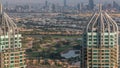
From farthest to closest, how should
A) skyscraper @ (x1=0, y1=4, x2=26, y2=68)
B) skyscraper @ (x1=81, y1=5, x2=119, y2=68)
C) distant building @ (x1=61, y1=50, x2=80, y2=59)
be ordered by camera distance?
1. distant building @ (x1=61, y1=50, x2=80, y2=59)
2. skyscraper @ (x1=81, y1=5, x2=119, y2=68)
3. skyscraper @ (x1=0, y1=4, x2=26, y2=68)

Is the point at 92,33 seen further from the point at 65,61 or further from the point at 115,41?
the point at 65,61

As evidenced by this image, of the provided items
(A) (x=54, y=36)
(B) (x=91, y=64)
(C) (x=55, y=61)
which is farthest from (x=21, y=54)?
(A) (x=54, y=36)

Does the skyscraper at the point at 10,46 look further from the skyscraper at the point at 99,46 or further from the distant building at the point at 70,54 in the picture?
the distant building at the point at 70,54

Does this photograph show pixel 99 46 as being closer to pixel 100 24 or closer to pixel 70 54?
pixel 100 24

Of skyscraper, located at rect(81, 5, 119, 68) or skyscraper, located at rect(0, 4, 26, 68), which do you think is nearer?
skyscraper, located at rect(0, 4, 26, 68)

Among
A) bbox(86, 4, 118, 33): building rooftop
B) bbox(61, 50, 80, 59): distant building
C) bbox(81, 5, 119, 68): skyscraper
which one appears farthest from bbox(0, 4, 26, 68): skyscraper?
bbox(61, 50, 80, 59): distant building

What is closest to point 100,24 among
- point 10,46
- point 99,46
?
point 99,46

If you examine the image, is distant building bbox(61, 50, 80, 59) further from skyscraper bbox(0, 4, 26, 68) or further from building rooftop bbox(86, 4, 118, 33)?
skyscraper bbox(0, 4, 26, 68)
